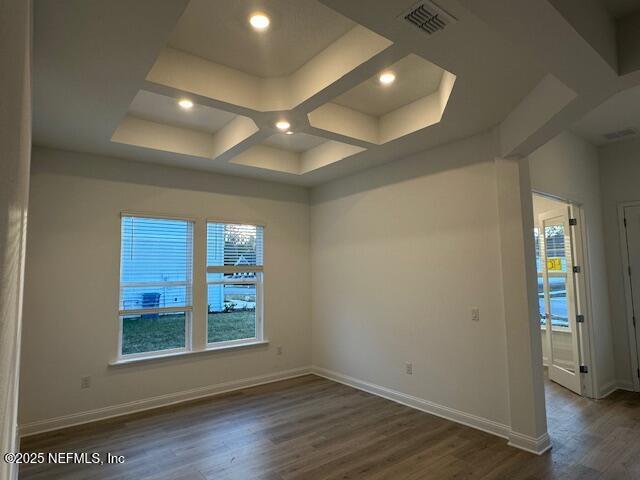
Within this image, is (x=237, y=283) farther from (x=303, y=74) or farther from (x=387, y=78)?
(x=387, y=78)

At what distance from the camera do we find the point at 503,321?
3.53 metres

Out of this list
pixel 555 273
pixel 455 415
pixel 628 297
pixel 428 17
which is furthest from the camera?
pixel 555 273

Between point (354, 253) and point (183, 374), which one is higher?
point (354, 253)

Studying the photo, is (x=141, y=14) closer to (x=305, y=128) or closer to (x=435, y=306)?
(x=305, y=128)

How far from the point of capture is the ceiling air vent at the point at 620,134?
445cm

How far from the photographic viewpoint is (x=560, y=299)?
490cm

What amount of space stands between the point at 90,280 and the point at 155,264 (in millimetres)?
699

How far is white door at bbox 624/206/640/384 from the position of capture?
15.3ft

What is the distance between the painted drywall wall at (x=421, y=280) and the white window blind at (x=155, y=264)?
6.48 ft

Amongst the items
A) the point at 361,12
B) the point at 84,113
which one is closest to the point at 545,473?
the point at 361,12

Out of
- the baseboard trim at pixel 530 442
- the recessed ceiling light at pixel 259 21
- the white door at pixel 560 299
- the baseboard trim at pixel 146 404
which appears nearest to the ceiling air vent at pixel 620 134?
the white door at pixel 560 299

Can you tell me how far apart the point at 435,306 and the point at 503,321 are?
747mm

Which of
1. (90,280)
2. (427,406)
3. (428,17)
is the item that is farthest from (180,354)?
(428,17)

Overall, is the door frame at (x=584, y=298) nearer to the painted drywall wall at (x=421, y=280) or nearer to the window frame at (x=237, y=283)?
the painted drywall wall at (x=421, y=280)
